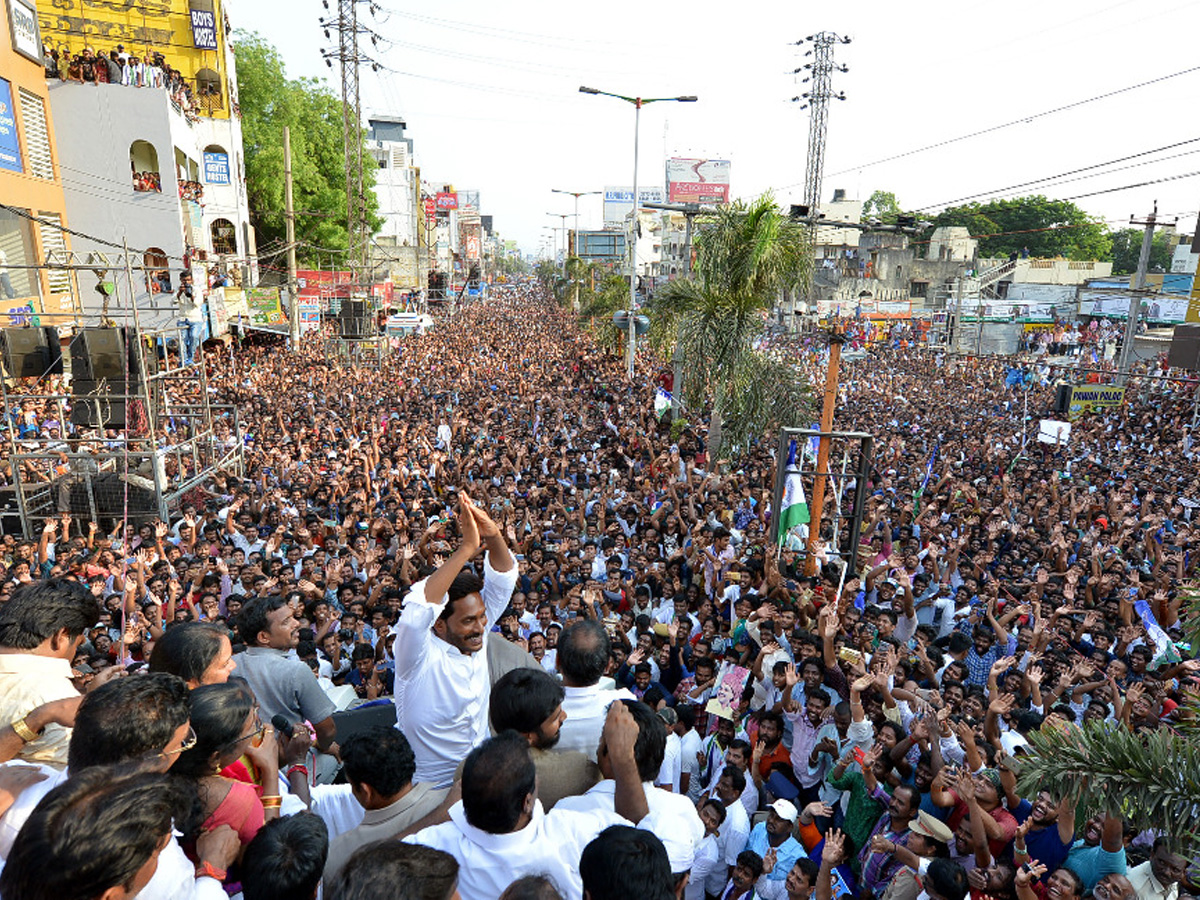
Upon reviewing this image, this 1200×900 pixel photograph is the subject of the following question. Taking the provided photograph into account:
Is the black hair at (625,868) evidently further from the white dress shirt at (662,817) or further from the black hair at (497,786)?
the white dress shirt at (662,817)

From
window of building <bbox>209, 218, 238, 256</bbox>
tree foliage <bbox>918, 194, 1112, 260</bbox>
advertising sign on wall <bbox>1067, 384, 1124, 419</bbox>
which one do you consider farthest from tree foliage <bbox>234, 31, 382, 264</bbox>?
tree foliage <bbox>918, 194, 1112, 260</bbox>

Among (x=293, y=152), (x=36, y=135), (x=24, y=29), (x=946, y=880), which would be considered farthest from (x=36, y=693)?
(x=293, y=152)

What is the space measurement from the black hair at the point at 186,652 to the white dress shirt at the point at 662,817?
135 cm

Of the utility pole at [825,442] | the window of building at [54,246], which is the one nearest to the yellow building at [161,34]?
the window of building at [54,246]

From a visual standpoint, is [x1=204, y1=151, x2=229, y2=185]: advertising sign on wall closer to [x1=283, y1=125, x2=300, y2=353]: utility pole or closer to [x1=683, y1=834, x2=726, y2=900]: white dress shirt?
[x1=283, y1=125, x2=300, y2=353]: utility pole

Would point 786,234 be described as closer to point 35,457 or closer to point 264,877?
point 35,457

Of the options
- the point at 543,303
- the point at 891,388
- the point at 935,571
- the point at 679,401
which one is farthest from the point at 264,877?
the point at 543,303

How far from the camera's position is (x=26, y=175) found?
16.1 metres

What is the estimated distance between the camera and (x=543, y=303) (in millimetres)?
72062

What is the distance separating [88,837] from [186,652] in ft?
4.00

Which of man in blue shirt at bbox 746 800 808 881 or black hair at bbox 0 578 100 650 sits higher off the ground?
black hair at bbox 0 578 100 650

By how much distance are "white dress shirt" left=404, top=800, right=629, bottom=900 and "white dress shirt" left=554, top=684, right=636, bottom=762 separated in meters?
0.62

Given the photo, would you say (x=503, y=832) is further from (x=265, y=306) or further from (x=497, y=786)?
(x=265, y=306)

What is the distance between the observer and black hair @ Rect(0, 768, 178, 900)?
148 cm
